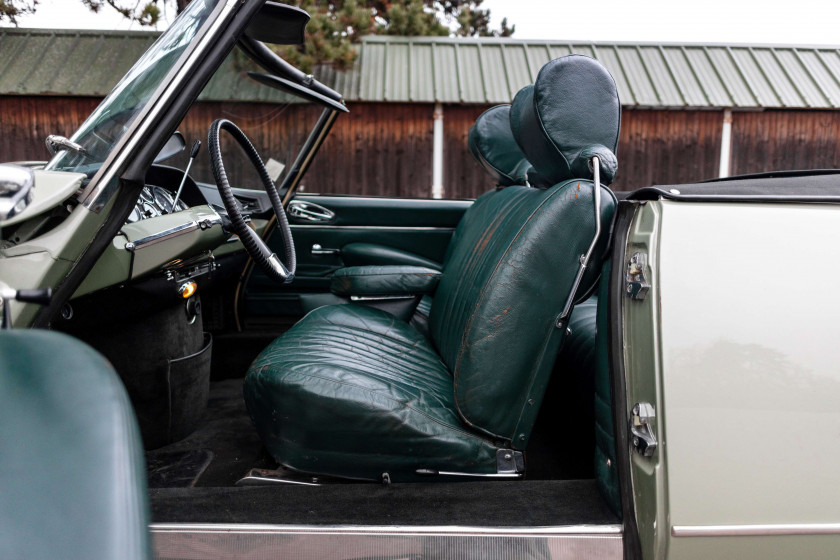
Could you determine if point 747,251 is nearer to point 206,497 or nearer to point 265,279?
point 206,497

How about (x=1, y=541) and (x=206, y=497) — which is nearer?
(x=1, y=541)

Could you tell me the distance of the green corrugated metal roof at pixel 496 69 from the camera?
8.30 metres

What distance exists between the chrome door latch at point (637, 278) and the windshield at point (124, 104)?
104 centimetres

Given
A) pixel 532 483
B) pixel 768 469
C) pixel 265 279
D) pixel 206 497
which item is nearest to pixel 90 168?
pixel 206 497

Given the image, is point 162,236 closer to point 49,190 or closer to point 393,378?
point 49,190

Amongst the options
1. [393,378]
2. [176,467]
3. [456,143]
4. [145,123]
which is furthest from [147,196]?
[456,143]

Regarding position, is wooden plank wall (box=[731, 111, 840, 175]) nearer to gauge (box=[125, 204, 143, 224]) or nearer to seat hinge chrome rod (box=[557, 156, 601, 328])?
seat hinge chrome rod (box=[557, 156, 601, 328])

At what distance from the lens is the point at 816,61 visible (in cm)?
955

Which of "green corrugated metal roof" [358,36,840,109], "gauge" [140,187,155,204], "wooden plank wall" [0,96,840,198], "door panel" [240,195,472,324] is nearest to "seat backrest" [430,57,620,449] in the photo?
"gauge" [140,187,155,204]

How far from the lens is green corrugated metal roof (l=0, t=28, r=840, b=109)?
830cm

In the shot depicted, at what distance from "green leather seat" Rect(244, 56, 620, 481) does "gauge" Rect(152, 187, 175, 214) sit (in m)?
0.74

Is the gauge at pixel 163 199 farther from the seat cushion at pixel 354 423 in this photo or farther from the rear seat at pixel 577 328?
the rear seat at pixel 577 328

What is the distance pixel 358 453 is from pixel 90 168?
2.78ft

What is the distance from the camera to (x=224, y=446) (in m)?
1.93
